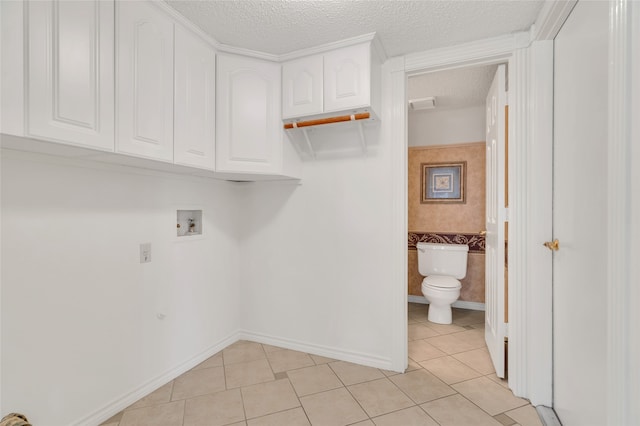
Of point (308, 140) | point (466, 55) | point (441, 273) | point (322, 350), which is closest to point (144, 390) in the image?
point (322, 350)

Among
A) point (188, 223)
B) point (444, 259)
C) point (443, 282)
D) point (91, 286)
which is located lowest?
point (443, 282)

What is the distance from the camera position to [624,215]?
90cm

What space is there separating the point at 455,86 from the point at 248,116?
199cm

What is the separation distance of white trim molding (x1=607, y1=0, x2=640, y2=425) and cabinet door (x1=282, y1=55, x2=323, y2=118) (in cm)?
146

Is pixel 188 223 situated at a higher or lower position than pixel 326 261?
higher

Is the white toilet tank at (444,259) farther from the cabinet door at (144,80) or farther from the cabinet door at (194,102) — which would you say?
the cabinet door at (144,80)

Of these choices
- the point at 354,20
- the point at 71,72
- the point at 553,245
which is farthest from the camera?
the point at 354,20

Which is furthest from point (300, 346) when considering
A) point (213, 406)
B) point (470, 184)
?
point (470, 184)

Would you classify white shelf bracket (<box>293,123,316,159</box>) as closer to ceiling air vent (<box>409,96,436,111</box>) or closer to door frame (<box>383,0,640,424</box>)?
door frame (<box>383,0,640,424</box>)

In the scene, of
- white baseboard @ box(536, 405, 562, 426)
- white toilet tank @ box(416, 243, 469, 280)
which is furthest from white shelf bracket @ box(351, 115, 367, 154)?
white baseboard @ box(536, 405, 562, 426)

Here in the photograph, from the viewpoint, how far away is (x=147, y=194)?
1.94 meters

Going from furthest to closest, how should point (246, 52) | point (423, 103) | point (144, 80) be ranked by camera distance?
point (423, 103) → point (246, 52) → point (144, 80)

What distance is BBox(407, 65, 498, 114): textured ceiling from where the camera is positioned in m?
2.62

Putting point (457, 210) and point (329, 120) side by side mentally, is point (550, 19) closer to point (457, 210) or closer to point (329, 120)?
point (329, 120)
